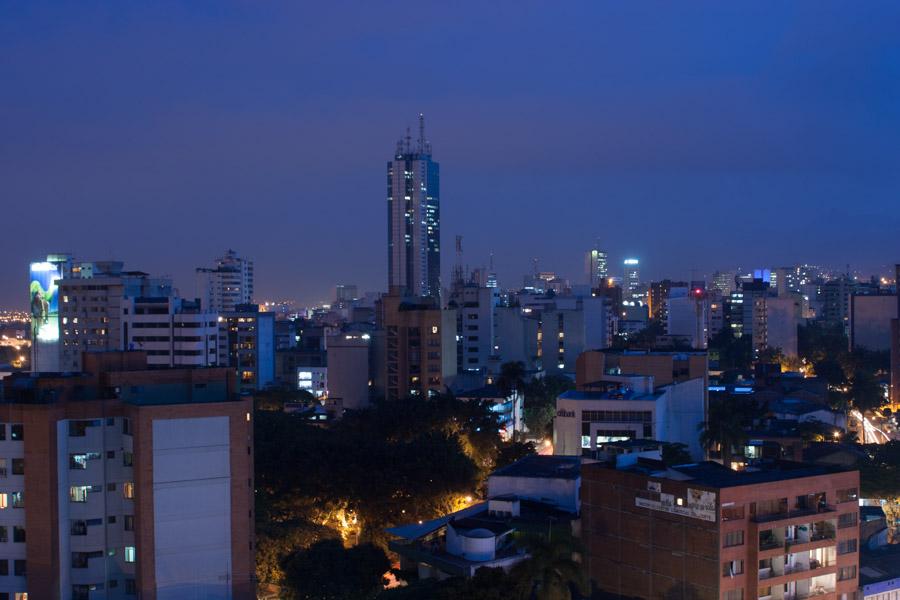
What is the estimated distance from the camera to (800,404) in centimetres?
5122

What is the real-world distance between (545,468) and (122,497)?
1250cm

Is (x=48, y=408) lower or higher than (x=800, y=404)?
higher

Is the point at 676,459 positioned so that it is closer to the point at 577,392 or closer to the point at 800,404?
the point at 577,392

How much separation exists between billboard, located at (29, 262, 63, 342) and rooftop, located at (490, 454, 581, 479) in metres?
50.3

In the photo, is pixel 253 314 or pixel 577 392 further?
pixel 253 314

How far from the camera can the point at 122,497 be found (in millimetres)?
22984

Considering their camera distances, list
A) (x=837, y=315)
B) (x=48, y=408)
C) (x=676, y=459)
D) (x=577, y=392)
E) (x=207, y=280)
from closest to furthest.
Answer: (x=48, y=408), (x=676, y=459), (x=577, y=392), (x=207, y=280), (x=837, y=315)

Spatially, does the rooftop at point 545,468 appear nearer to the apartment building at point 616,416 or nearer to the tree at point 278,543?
the tree at point 278,543

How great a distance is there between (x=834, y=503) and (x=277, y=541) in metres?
14.2

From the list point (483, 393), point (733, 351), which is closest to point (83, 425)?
point (483, 393)

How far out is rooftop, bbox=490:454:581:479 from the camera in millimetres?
28578

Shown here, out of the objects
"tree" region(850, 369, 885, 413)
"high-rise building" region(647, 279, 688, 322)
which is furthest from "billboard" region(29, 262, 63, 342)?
"high-rise building" region(647, 279, 688, 322)

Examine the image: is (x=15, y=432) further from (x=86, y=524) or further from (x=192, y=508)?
(x=192, y=508)

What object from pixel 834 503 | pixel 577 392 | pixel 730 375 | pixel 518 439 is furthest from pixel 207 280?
pixel 834 503
